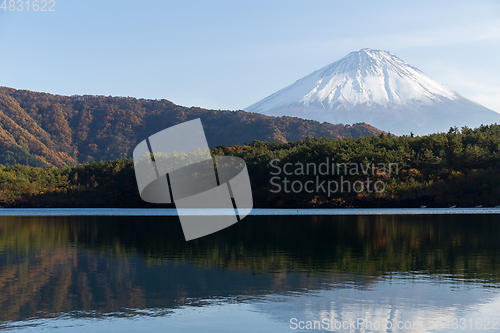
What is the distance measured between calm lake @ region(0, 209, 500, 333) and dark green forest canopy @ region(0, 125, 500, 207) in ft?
180

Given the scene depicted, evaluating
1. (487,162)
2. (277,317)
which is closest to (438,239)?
(277,317)

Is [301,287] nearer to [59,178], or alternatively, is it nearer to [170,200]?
[170,200]

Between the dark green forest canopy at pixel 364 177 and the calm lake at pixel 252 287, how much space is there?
54892 millimetres

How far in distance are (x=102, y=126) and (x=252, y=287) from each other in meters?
179

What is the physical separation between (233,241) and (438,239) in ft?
34.2

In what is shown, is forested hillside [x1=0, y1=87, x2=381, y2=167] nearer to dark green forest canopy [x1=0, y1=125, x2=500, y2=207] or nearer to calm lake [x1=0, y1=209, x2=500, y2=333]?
dark green forest canopy [x1=0, y1=125, x2=500, y2=207]

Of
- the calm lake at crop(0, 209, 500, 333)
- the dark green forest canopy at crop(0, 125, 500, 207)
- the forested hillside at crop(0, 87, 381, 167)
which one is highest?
the forested hillside at crop(0, 87, 381, 167)

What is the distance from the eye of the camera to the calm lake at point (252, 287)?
11047 millimetres

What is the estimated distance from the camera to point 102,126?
611ft

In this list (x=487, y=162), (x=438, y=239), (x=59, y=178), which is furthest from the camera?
(x=59, y=178)

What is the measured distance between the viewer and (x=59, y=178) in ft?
336

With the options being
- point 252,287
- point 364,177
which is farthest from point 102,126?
point 252,287

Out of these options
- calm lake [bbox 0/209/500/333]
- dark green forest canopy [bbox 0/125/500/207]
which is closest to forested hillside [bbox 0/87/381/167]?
dark green forest canopy [bbox 0/125/500/207]

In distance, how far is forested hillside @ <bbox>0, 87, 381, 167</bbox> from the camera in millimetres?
169500
